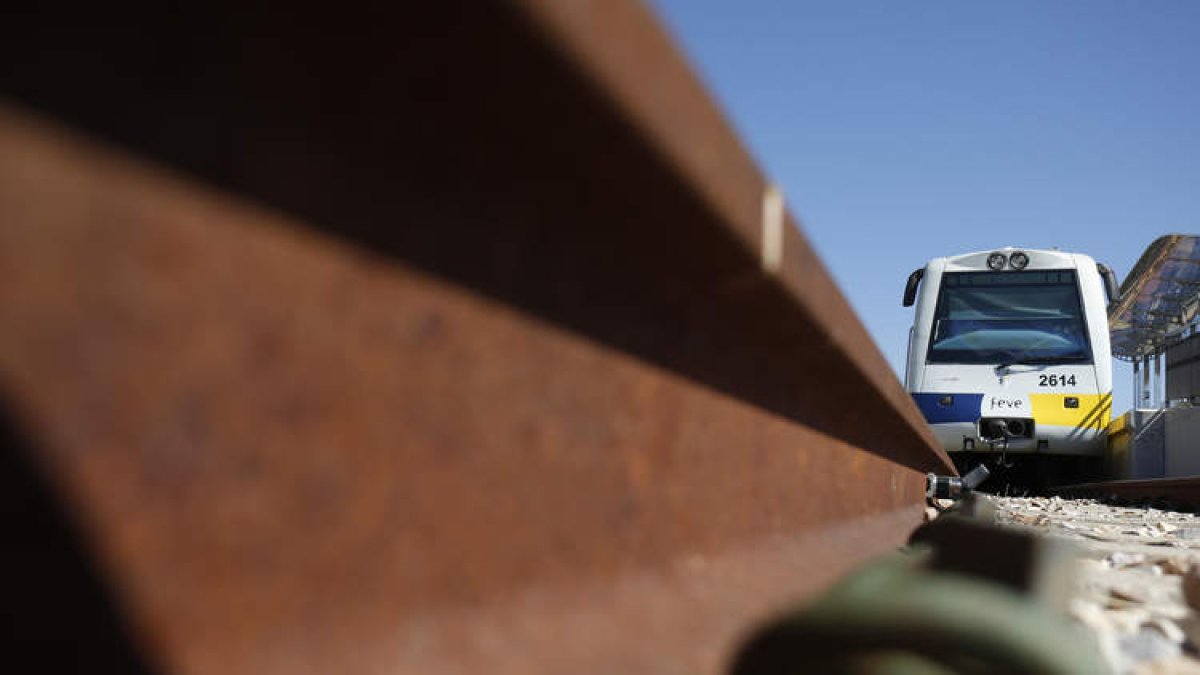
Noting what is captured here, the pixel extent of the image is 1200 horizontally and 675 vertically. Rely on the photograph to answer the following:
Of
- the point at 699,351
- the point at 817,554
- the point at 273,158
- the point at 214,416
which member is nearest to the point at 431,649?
the point at 214,416

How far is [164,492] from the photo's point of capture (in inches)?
25.1

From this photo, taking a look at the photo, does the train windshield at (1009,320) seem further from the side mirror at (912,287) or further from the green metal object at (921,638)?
the green metal object at (921,638)

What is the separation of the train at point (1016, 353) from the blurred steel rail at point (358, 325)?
12.0 metres

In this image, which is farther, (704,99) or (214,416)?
(704,99)

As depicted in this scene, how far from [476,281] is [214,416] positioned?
326 mm

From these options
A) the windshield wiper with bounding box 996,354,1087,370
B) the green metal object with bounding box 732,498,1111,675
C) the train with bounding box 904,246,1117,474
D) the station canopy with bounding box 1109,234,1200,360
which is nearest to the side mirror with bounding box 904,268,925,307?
the train with bounding box 904,246,1117,474

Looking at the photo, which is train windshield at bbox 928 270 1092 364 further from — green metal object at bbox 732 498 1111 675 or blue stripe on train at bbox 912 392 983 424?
green metal object at bbox 732 498 1111 675

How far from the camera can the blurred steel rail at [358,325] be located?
23.3 inches

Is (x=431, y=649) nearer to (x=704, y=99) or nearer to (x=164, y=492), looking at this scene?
(x=164, y=492)

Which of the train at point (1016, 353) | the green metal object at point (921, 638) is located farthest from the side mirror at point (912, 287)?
the green metal object at point (921, 638)

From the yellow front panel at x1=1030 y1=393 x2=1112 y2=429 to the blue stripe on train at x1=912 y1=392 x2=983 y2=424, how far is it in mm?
676

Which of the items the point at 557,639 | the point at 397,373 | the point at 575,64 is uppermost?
the point at 575,64

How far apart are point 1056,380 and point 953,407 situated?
1.28m

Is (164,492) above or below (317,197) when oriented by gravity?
below
